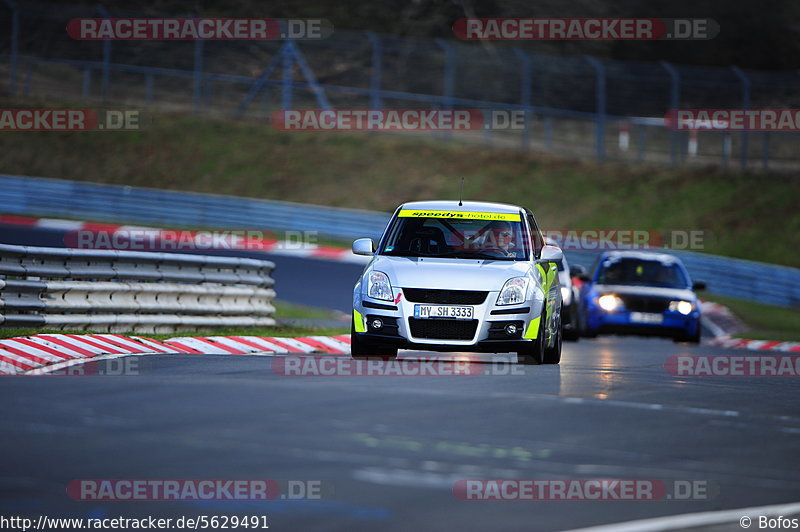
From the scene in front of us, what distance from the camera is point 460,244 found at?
48.6 ft

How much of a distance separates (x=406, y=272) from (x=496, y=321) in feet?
3.20

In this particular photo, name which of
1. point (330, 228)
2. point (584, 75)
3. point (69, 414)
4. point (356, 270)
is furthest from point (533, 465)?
point (584, 75)

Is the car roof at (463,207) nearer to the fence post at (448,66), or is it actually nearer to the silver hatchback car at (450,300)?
the silver hatchback car at (450,300)

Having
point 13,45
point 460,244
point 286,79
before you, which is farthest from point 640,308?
point 13,45

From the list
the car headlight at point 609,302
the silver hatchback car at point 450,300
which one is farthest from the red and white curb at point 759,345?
the silver hatchback car at point 450,300

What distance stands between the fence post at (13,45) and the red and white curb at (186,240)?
9.78m

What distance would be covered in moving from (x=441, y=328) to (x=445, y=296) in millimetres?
304

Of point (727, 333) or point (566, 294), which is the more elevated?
point (566, 294)

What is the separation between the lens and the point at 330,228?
125ft

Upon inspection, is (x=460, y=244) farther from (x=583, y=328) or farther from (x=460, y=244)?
(x=583, y=328)

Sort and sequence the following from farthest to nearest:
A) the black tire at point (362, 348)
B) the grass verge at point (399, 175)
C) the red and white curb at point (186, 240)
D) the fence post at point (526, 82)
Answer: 1. the fence post at point (526, 82)
2. the grass verge at point (399, 175)
3. the red and white curb at point (186, 240)
4. the black tire at point (362, 348)

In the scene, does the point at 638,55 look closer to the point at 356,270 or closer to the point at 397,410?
the point at 356,270

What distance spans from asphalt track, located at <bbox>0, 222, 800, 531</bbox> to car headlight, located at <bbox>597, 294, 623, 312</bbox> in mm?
7703

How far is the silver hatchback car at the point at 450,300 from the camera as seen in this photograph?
1329 cm
